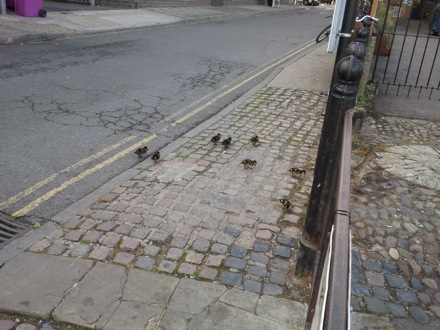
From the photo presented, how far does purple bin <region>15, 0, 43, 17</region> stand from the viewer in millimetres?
14884

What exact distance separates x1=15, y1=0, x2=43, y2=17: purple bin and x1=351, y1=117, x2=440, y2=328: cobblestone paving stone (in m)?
13.6

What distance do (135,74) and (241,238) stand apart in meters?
6.32

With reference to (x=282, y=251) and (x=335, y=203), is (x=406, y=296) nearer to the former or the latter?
(x=282, y=251)

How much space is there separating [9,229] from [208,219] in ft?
5.96

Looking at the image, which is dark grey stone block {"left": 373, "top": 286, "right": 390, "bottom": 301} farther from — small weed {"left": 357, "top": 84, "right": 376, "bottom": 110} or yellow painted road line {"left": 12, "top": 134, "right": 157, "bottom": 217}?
small weed {"left": 357, "top": 84, "right": 376, "bottom": 110}

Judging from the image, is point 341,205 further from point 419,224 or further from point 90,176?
point 90,176

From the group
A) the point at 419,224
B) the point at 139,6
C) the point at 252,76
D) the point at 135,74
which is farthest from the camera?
the point at 139,6

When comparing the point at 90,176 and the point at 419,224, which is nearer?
the point at 419,224

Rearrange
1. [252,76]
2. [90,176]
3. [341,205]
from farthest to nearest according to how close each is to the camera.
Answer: [252,76] < [90,176] < [341,205]

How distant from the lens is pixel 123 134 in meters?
5.96

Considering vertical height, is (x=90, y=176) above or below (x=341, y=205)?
below

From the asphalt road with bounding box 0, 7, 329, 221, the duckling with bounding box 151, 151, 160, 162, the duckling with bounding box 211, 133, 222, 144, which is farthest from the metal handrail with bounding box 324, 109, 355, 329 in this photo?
the duckling with bounding box 211, 133, 222, 144

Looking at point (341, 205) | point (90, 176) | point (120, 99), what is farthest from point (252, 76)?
point (341, 205)

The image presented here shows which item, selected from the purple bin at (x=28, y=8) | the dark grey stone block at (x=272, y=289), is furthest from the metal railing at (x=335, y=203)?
the purple bin at (x=28, y=8)
